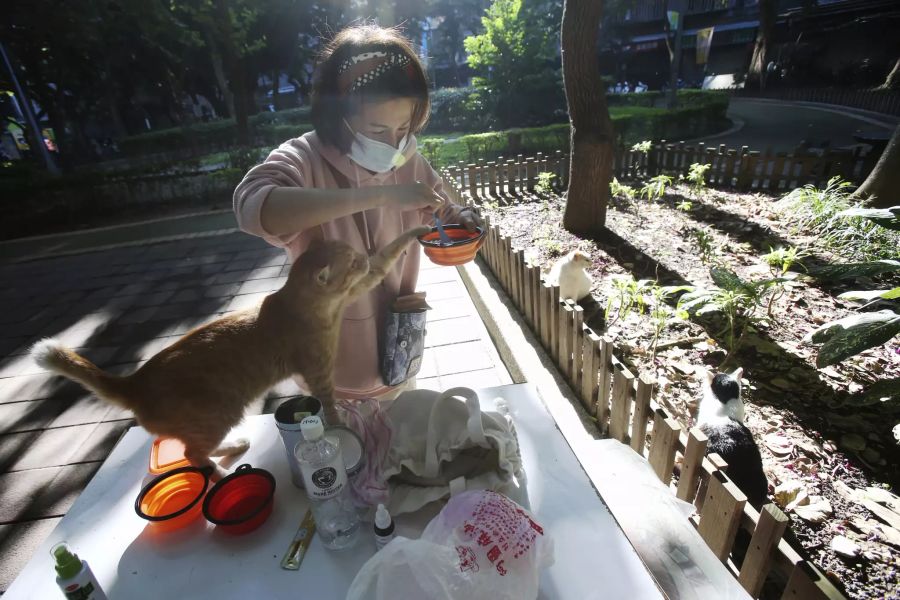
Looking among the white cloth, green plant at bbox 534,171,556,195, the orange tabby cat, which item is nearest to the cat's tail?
the orange tabby cat

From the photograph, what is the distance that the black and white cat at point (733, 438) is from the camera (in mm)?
2182

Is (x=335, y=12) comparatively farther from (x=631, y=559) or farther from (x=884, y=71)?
(x=631, y=559)

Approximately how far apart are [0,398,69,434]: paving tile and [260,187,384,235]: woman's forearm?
3.54m

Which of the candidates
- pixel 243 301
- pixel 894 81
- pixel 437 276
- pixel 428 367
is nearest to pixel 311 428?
pixel 428 367

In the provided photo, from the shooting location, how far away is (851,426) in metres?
2.73

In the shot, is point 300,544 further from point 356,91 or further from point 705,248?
point 705,248

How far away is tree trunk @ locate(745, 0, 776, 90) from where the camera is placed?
21.4m

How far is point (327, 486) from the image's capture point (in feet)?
4.12

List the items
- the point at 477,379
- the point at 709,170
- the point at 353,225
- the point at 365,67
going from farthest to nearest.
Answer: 1. the point at 709,170
2. the point at 477,379
3. the point at 353,225
4. the point at 365,67

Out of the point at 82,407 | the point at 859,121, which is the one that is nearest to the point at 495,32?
the point at 859,121

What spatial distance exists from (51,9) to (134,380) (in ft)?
56.5

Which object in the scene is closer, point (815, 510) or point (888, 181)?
point (815, 510)

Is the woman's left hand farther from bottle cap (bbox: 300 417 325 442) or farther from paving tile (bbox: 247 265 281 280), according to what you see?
paving tile (bbox: 247 265 281 280)

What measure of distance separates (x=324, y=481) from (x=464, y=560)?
0.47 meters
